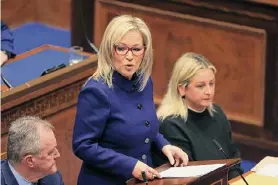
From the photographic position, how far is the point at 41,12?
8.10m

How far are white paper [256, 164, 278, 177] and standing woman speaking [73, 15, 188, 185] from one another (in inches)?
26.7

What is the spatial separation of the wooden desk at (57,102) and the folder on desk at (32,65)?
0.13 meters

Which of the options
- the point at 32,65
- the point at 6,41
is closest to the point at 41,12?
the point at 6,41

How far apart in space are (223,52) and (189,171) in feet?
8.31

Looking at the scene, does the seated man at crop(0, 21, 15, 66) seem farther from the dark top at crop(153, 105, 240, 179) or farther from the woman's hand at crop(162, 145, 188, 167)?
the woman's hand at crop(162, 145, 188, 167)

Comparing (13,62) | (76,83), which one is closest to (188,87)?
(76,83)

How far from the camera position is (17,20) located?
8.02 meters

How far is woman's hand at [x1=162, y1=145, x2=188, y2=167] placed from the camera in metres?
3.60

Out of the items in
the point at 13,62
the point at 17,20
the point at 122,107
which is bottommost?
the point at 17,20

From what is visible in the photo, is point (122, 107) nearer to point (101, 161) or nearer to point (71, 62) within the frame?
point (101, 161)

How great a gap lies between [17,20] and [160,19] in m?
2.28

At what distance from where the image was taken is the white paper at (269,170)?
163 inches

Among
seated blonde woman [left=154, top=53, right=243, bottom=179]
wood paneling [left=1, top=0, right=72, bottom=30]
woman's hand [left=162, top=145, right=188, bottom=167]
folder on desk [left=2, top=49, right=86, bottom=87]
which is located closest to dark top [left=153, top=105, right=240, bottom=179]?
seated blonde woman [left=154, top=53, right=243, bottom=179]

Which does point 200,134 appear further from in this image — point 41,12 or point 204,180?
point 41,12
